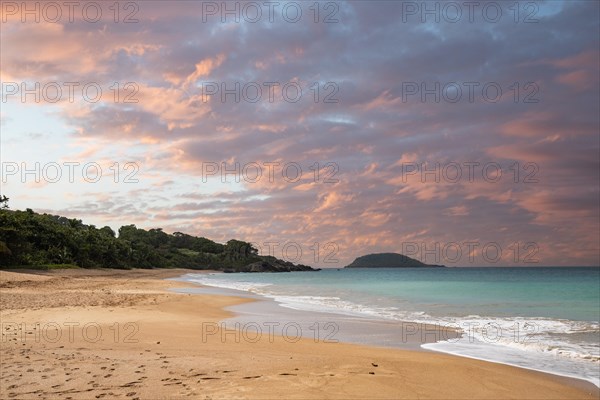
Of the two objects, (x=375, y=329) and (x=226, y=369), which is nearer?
(x=226, y=369)

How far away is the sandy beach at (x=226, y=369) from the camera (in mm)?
7504

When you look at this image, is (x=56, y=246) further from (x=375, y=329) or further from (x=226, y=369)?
(x=226, y=369)

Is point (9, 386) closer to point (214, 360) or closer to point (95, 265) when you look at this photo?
point (214, 360)

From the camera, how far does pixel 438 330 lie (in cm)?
1623

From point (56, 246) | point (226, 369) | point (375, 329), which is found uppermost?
point (56, 246)

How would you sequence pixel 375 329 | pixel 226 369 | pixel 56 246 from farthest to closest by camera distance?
pixel 56 246 < pixel 375 329 < pixel 226 369

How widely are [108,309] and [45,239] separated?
184ft

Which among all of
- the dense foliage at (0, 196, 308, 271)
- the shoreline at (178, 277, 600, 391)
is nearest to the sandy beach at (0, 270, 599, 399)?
the shoreline at (178, 277, 600, 391)

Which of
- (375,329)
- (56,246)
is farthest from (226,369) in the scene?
(56,246)

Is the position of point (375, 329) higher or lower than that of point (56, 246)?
lower

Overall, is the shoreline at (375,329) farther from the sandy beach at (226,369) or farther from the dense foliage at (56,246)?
the dense foliage at (56,246)

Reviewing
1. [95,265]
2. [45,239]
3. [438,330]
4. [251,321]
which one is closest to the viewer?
[438,330]

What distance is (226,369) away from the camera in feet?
29.0

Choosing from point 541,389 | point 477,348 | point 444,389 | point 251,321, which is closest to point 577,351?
point 477,348
